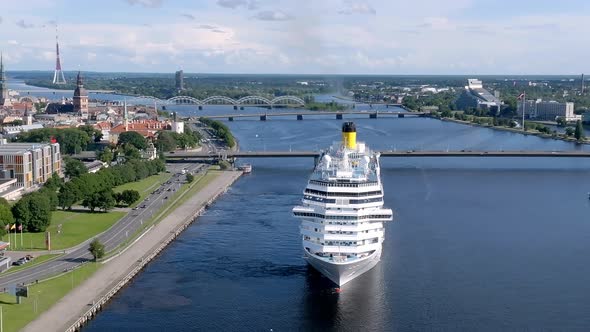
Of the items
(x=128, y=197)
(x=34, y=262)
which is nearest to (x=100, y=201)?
(x=128, y=197)

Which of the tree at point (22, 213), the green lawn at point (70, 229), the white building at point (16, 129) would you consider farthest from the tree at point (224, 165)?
the tree at point (22, 213)

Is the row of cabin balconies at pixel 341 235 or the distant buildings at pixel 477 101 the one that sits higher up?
the distant buildings at pixel 477 101

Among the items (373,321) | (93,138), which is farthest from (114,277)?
(93,138)

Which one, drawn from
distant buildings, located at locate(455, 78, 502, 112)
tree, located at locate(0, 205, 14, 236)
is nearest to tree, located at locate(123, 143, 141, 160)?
tree, located at locate(0, 205, 14, 236)

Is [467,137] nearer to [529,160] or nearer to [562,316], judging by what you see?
[529,160]

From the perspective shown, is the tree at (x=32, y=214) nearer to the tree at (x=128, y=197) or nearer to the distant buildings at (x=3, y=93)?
the tree at (x=128, y=197)

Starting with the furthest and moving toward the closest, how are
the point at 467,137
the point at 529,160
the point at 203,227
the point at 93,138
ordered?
the point at 467,137 → the point at 93,138 → the point at 529,160 → the point at 203,227
